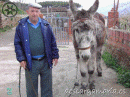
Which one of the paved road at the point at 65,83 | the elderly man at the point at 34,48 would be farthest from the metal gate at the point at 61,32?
the elderly man at the point at 34,48

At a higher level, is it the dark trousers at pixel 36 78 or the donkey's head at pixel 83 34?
the donkey's head at pixel 83 34

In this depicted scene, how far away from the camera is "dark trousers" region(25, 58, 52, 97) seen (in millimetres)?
2594

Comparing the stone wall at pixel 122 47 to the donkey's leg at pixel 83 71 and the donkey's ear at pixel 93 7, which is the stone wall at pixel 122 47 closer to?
the donkey's leg at pixel 83 71

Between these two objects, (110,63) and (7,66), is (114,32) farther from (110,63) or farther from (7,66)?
(7,66)

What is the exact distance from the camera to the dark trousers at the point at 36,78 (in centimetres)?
259

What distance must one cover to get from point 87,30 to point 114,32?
3583mm

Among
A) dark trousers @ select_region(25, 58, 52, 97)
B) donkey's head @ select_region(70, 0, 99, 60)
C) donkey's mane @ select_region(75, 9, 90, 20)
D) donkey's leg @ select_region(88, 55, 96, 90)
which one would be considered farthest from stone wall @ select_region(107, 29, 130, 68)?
dark trousers @ select_region(25, 58, 52, 97)

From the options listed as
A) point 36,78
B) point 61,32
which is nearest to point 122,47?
point 36,78

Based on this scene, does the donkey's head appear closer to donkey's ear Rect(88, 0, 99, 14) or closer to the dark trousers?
donkey's ear Rect(88, 0, 99, 14)

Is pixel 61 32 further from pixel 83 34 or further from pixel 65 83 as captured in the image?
pixel 83 34

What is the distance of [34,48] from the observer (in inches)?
99.3

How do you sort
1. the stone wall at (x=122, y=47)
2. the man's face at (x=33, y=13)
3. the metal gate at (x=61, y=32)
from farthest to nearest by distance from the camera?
the metal gate at (x=61, y=32), the stone wall at (x=122, y=47), the man's face at (x=33, y=13)

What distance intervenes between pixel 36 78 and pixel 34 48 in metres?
0.59

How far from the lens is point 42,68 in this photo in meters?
2.68
